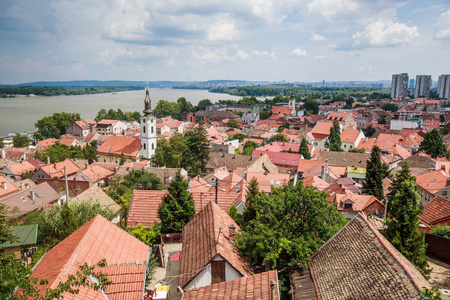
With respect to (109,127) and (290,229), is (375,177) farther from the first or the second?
(109,127)

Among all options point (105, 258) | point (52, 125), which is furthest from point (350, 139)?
point (52, 125)

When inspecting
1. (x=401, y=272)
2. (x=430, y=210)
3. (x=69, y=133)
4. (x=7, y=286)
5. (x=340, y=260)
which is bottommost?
(x=69, y=133)

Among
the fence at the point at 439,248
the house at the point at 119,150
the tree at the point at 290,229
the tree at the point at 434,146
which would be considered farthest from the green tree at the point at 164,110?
the fence at the point at 439,248

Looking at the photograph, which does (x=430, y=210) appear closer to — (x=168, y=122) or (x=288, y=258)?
(x=288, y=258)

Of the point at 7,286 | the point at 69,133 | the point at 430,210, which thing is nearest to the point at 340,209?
the point at 430,210

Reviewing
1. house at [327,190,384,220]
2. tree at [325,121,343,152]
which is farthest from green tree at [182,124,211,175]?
tree at [325,121,343,152]

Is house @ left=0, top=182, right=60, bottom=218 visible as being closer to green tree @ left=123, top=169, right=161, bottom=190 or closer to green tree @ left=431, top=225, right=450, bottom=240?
green tree @ left=123, top=169, right=161, bottom=190
